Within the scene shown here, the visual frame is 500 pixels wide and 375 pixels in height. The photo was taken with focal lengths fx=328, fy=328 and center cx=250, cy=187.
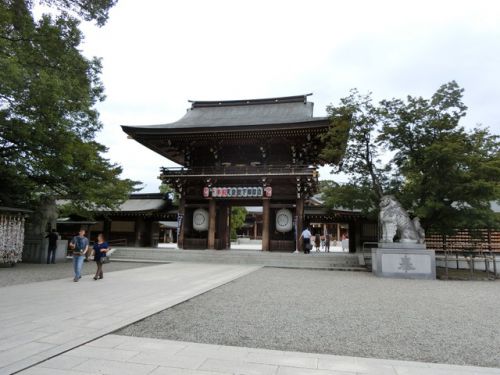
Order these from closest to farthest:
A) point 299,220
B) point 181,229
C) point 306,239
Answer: point 306,239 → point 299,220 → point 181,229

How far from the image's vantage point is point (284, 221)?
20156 millimetres

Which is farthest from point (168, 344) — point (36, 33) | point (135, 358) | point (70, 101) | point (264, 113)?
point (264, 113)

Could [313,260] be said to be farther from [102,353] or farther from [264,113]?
[102,353]

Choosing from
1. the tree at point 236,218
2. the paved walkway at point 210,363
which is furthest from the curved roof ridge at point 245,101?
the paved walkway at point 210,363

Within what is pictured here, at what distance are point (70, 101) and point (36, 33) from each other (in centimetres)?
351

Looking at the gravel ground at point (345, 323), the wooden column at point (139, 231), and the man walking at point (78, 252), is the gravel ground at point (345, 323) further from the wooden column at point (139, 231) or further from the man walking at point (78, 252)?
the wooden column at point (139, 231)

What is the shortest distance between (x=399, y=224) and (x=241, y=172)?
9611 millimetres

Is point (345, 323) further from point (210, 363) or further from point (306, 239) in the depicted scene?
point (306, 239)

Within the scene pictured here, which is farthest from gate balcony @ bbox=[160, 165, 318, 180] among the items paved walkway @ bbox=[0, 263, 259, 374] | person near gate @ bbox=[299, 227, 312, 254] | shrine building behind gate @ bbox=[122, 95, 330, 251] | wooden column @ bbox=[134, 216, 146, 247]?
paved walkway @ bbox=[0, 263, 259, 374]

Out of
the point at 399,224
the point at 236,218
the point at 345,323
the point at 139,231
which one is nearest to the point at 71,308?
the point at 345,323

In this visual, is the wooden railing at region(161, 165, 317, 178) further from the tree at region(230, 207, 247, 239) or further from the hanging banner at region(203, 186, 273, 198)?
the tree at region(230, 207, 247, 239)

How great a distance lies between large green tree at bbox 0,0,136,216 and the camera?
9.32 metres

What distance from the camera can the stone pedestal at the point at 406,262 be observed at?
1298 cm

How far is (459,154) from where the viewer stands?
12648mm
